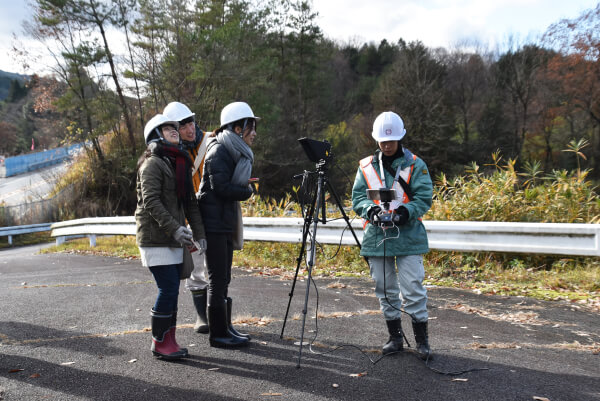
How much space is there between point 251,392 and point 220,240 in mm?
1497

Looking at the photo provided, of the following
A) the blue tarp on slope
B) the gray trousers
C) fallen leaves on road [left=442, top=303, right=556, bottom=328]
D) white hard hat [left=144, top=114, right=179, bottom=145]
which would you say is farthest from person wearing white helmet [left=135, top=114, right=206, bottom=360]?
the blue tarp on slope

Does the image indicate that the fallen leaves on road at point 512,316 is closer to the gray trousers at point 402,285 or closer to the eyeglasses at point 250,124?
the gray trousers at point 402,285

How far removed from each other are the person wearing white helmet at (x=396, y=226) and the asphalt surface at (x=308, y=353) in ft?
1.13

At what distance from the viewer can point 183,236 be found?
163 inches

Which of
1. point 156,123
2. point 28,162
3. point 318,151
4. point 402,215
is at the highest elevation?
point 28,162

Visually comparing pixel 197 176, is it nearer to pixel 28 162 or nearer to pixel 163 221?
pixel 163 221

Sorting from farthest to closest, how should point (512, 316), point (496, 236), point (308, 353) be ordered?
point (496, 236)
point (512, 316)
point (308, 353)

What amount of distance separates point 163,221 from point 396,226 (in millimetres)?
1932

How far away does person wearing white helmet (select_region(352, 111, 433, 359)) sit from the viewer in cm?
418

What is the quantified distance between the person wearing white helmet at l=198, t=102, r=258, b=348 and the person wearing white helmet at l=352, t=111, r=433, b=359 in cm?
109

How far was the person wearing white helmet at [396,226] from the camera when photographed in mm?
4176

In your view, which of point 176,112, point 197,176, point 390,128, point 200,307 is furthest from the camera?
point 197,176

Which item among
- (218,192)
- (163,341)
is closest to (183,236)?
(218,192)

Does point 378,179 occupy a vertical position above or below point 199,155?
below
